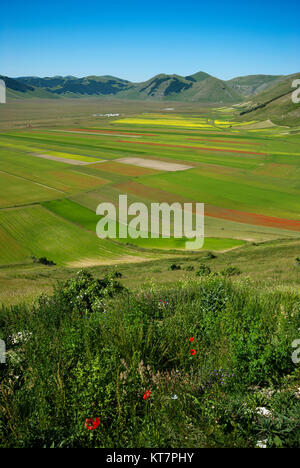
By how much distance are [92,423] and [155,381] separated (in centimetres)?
169

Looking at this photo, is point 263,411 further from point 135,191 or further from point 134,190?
point 134,190

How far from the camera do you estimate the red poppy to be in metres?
5.38

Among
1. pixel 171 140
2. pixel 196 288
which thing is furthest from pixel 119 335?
pixel 171 140

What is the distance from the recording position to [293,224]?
167 ft

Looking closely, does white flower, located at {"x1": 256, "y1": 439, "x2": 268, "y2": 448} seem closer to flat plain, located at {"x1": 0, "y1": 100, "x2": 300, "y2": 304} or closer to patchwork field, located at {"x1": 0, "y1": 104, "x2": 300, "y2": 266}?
flat plain, located at {"x1": 0, "y1": 100, "x2": 300, "y2": 304}

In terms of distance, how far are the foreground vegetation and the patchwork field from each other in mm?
32231

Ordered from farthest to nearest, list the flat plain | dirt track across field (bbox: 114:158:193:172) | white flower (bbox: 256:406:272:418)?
dirt track across field (bbox: 114:158:193:172)
the flat plain
white flower (bbox: 256:406:272:418)

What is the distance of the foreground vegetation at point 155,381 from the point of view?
551 centimetres

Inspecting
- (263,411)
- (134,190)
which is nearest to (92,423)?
(263,411)

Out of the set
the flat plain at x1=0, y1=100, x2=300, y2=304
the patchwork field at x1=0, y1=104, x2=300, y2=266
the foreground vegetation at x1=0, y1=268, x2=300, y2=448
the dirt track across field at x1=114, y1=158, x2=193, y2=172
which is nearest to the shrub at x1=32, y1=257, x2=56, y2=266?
the flat plain at x1=0, y1=100, x2=300, y2=304

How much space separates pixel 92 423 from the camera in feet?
18.5

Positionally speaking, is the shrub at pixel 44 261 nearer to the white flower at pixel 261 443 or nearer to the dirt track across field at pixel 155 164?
the white flower at pixel 261 443

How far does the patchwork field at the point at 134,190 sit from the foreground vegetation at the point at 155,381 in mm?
32231
